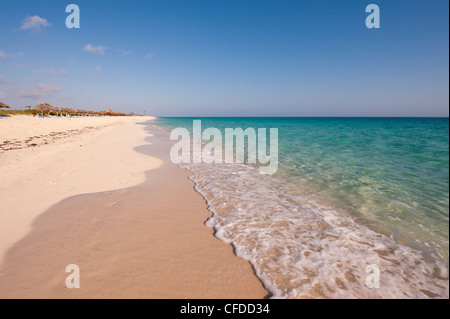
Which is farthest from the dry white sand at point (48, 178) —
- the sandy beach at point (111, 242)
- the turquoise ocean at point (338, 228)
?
the turquoise ocean at point (338, 228)

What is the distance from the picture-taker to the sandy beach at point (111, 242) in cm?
268

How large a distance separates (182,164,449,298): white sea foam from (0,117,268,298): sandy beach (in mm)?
395

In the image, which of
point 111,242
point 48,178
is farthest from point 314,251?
point 48,178

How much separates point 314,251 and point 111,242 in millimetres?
3788

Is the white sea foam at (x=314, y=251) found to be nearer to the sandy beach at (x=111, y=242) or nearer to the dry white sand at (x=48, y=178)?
the sandy beach at (x=111, y=242)

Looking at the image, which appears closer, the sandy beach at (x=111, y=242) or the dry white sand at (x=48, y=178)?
the sandy beach at (x=111, y=242)

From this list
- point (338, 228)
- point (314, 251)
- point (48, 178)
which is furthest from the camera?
point (48, 178)

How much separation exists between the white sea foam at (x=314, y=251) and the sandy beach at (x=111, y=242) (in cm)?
40

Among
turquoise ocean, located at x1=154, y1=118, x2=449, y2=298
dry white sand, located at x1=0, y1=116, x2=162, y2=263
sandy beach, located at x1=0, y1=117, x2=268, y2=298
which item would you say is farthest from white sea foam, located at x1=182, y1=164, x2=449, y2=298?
dry white sand, located at x1=0, y1=116, x2=162, y2=263

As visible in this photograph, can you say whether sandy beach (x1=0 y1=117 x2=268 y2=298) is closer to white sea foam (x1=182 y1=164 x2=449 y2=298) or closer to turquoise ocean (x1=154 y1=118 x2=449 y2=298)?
white sea foam (x1=182 y1=164 x2=449 y2=298)

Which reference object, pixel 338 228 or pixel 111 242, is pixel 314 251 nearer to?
pixel 338 228

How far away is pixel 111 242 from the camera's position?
11.8 ft
